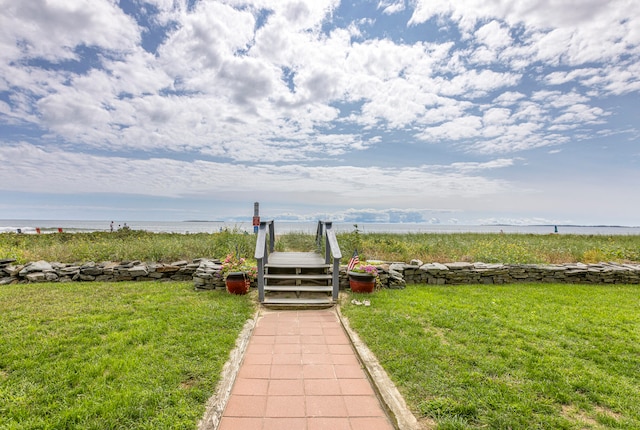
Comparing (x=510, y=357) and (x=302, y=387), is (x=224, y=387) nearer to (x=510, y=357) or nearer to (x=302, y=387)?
(x=302, y=387)

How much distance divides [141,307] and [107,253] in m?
5.08

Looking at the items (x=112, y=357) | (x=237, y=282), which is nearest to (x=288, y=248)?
(x=237, y=282)

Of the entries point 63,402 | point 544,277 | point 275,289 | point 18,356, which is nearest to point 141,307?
point 18,356

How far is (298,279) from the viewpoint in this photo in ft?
21.6

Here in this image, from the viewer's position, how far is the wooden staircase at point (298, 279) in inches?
237

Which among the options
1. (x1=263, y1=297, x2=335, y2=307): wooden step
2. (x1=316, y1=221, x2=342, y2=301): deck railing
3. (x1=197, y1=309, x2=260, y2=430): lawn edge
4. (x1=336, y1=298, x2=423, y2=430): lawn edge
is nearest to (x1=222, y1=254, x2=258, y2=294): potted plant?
(x1=263, y1=297, x2=335, y2=307): wooden step

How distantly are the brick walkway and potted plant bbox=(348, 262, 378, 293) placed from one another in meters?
2.02

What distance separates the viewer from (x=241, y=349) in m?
3.80

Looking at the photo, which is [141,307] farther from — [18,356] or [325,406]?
[325,406]

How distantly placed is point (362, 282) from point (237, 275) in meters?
2.62

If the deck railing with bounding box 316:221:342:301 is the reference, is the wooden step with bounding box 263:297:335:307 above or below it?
below

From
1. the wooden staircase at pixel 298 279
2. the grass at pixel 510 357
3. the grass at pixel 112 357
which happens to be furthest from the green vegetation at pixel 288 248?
the grass at pixel 510 357

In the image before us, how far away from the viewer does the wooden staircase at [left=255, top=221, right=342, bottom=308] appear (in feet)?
19.7

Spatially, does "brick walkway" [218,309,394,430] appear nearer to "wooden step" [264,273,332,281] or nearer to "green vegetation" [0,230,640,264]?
"wooden step" [264,273,332,281]
